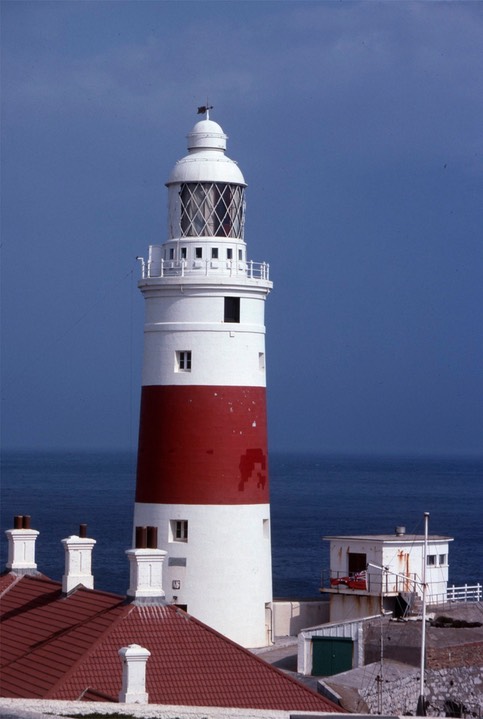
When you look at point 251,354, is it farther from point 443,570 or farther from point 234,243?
point 443,570

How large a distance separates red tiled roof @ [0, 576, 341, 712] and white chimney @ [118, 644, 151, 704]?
54 centimetres

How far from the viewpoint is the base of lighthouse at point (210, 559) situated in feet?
99.6

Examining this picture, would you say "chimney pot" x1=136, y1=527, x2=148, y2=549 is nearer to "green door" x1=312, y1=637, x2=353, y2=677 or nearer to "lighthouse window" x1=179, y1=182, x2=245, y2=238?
"green door" x1=312, y1=637, x2=353, y2=677

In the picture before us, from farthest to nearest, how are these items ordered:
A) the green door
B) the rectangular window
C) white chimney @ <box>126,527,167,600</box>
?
the rectangular window, the green door, white chimney @ <box>126,527,167,600</box>

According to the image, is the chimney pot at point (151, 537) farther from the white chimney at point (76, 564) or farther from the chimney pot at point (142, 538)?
the white chimney at point (76, 564)

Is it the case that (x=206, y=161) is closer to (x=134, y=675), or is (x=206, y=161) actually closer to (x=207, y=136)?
(x=207, y=136)

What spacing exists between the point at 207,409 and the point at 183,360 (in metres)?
1.12

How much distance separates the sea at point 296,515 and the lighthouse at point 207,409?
832 inches

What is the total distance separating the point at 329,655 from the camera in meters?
30.7

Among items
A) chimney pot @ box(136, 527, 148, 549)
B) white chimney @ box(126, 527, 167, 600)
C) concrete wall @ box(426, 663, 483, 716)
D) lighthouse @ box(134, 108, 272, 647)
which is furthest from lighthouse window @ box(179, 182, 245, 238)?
white chimney @ box(126, 527, 167, 600)

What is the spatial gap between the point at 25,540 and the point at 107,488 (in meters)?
113

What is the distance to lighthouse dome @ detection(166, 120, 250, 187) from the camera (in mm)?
31297

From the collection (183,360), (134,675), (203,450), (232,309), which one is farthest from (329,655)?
(134,675)

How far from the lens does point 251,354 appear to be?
102 feet
